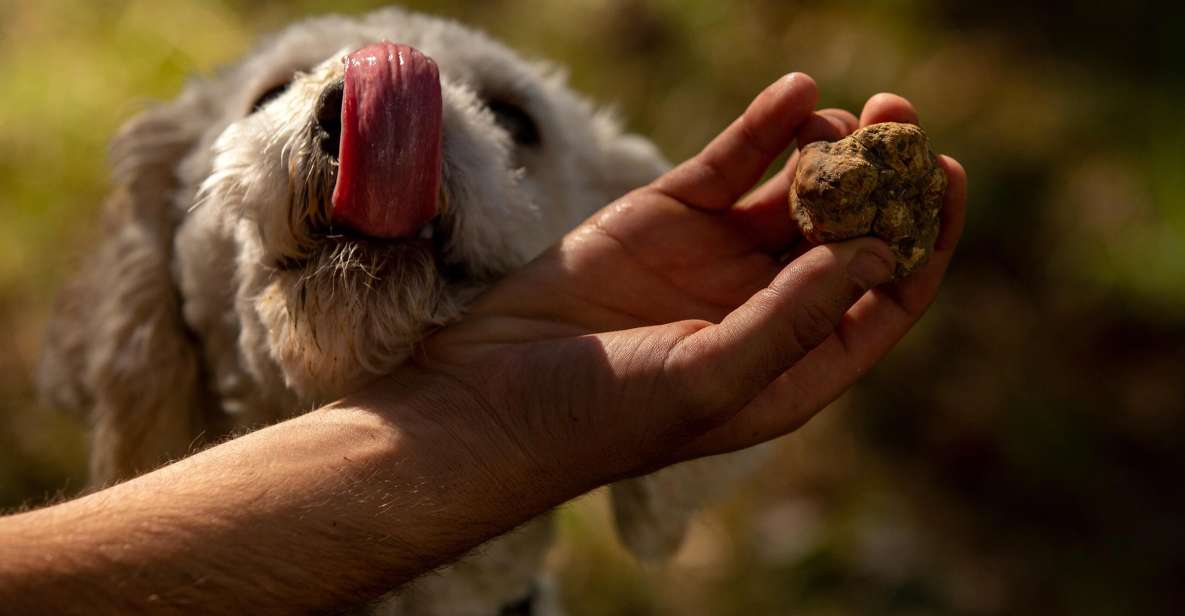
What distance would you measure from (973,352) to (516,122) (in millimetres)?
2756

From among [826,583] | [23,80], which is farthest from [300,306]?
[23,80]

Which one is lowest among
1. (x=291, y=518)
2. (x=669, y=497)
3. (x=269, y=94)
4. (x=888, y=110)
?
(x=669, y=497)

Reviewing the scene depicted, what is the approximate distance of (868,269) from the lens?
1534 mm

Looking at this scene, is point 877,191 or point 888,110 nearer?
point 877,191

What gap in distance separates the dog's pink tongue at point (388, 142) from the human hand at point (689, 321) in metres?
0.26

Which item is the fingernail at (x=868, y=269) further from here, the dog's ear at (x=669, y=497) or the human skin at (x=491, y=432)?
the dog's ear at (x=669, y=497)

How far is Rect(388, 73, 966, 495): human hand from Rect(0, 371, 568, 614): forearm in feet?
0.24

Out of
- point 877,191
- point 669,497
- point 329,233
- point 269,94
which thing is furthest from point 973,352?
point 329,233

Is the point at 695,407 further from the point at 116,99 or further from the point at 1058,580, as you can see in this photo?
the point at 116,99

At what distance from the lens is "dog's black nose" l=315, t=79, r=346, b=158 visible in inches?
59.6

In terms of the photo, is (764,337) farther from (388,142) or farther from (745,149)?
(388,142)

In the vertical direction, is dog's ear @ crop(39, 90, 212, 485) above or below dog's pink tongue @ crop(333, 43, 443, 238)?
below

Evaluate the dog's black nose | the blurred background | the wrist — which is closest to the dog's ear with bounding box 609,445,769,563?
the wrist

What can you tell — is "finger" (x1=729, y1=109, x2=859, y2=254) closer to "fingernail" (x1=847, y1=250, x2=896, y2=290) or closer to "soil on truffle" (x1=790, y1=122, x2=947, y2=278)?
"soil on truffle" (x1=790, y1=122, x2=947, y2=278)
